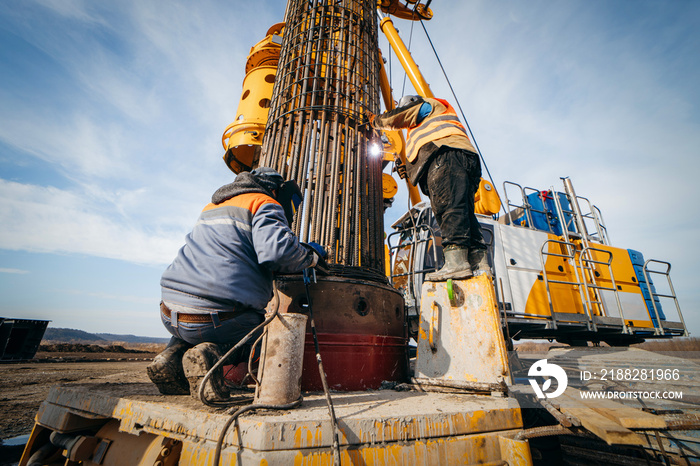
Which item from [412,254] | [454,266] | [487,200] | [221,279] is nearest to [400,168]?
[487,200]

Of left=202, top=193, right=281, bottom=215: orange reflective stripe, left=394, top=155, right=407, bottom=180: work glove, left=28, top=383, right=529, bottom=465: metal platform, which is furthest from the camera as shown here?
left=394, top=155, right=407, bottom=180: work glove

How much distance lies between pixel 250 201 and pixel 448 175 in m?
1.61

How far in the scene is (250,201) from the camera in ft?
6.54

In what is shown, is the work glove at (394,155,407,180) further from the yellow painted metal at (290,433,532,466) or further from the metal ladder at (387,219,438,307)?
the yellow painted metal at (290,433,532,466)

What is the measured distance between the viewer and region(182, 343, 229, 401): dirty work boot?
1513 mm

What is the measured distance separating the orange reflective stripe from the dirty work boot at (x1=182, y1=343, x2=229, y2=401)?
838 millimetres

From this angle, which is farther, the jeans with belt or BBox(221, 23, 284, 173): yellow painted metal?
BBox(221, 23, 284, 173): yellow painted metal

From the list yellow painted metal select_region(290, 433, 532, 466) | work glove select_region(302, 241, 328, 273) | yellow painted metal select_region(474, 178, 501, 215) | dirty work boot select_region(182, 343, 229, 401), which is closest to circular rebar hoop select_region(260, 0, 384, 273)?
work glove select_region(302, 241, 328, 273)

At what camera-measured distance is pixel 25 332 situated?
8852 millimetres

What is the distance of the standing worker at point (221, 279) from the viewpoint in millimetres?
1762

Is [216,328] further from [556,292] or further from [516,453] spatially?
[556,292]

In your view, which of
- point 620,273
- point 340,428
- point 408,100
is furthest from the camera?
point 620,273

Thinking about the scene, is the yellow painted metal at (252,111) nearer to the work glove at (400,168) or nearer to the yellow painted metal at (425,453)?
the work glove at (400,168)

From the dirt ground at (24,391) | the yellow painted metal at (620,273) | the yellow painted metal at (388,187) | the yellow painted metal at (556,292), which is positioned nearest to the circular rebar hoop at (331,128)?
the dirt ground at (24,391)
